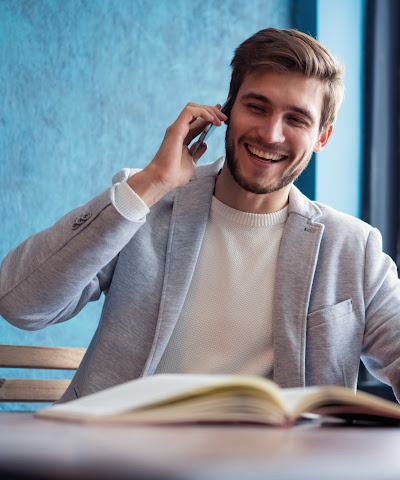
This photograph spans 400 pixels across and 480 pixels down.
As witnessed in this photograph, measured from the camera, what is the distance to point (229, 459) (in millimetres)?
387

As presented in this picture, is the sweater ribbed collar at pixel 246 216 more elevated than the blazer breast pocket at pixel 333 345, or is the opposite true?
the sweater ribbed collar at pixel 246 216

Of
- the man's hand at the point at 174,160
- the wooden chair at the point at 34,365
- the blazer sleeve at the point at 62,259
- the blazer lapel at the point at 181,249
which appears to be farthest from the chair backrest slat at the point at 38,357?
the man's hand at the point at 174,160

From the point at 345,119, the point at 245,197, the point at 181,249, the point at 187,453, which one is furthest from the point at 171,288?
the point at 345,119

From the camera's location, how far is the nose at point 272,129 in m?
1.59

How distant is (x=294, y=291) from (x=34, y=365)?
0.76 meters

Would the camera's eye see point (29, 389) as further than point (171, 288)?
Yes

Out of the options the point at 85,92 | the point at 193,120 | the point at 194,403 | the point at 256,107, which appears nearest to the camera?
the point at 194,403

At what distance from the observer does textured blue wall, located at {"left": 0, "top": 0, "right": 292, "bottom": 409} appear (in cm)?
208

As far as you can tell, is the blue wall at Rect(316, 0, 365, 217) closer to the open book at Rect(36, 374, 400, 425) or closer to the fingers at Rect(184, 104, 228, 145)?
the fingers at Rect(184, 104, 228, 145)

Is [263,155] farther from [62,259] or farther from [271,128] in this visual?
[62,259]

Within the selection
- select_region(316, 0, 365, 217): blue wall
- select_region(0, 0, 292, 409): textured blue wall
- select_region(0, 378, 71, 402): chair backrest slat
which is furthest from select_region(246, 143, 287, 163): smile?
select_region(316, 0, 365, 217): blue wall

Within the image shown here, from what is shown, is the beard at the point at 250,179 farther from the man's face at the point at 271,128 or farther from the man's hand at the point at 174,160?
the man's hand at the point at 174,160

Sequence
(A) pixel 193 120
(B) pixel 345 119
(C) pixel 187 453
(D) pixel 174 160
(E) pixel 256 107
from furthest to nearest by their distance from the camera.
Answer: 1. (B) pixel 345 119
2. (E) pixel 256 107
3. (A) pixel 193 120
4. (D) pixel 174 160
5. (C) pixel 187 453

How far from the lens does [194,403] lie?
62 centimetres
